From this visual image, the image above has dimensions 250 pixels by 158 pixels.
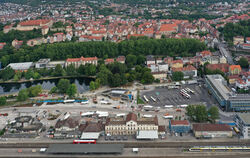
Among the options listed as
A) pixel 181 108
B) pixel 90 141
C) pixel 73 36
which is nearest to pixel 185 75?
pixel 181 108

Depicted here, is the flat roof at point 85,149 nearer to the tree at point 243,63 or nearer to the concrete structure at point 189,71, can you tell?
the concrete structure at point 189,71

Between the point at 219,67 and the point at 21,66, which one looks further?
the point at 21,66

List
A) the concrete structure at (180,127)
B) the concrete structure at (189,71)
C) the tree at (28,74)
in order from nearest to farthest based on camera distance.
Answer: the concrete structure at (180,127)
the concrete structure at (189,71)
the tree at (28,74)

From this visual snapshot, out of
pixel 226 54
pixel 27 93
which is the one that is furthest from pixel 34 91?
pixel 226 54

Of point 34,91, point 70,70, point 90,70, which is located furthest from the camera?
point 70,70

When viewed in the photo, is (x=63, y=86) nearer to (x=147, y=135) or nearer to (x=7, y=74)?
(x=7, y=74)

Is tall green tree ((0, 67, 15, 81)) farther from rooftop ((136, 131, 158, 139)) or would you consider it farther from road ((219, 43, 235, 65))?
road ((219, 43, 235, 65))

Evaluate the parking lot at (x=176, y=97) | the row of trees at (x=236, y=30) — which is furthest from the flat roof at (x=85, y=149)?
the row of trees at (x=236, y=30)

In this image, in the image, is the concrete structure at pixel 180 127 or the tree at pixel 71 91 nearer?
the concrete structure at pixel 180 127
